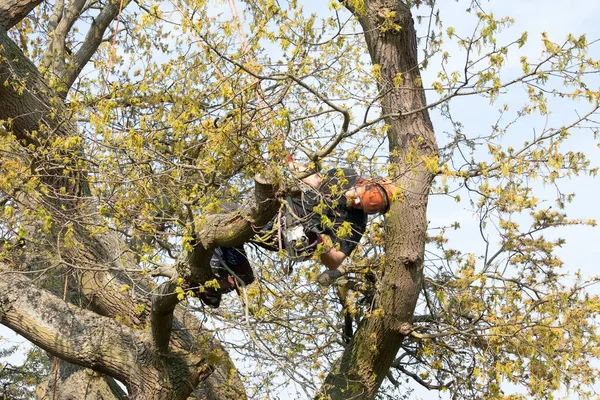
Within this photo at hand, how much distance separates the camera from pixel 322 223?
432cm

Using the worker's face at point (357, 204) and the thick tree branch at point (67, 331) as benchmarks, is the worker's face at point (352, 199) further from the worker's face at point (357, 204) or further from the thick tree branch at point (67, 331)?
the thick tree branch at point (67, 331)

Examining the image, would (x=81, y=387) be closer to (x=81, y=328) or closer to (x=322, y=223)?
(x=81, y=328)

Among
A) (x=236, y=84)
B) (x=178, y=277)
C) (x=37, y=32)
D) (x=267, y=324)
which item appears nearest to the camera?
(x=236, y=84)

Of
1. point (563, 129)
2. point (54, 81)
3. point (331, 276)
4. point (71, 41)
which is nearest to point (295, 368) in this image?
point (331, 276)

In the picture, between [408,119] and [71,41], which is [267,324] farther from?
[71,41]

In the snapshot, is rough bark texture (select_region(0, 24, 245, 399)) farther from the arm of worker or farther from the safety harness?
the safety harness

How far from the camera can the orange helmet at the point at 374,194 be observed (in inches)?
203

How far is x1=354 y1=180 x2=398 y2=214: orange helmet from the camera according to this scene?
5152 millimetres

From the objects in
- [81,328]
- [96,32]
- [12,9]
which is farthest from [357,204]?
[96,32]

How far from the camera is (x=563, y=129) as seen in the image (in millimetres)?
5285

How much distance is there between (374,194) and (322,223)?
1.03m

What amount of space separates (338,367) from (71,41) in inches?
227

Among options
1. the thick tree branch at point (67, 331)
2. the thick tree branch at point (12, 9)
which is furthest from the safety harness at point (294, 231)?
the thick tree branch at point (12, 9)

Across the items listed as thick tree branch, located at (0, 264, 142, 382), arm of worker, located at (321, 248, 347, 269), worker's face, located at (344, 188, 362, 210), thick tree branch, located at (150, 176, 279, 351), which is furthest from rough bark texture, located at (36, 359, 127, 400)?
worker's face, located at (344, 188, 362, 210)
